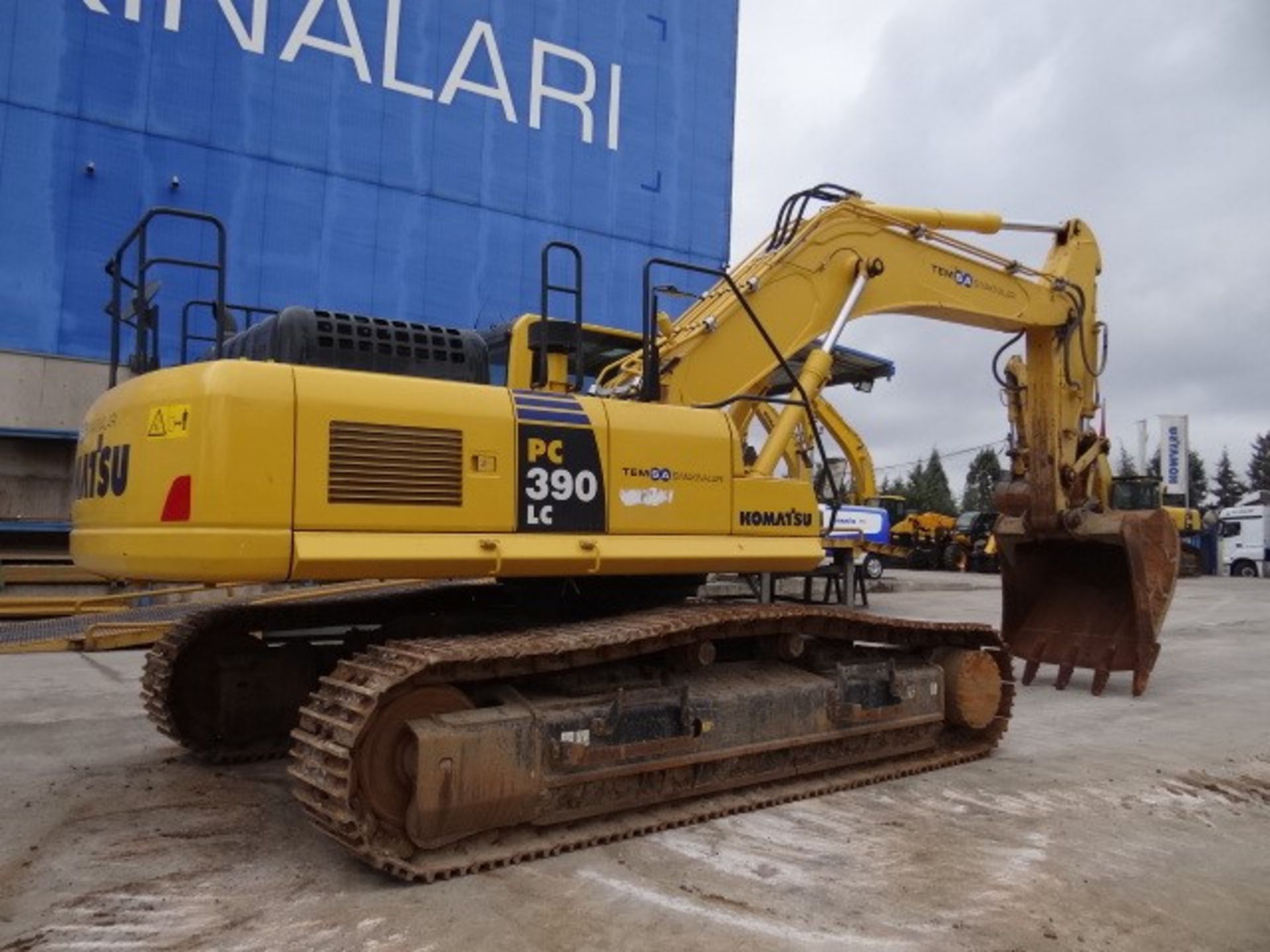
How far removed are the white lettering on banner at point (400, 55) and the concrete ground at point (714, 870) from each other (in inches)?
540

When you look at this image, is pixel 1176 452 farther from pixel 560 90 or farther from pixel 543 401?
pixel 543 401

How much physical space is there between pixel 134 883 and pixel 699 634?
265 centimetres

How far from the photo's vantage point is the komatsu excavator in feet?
13.5

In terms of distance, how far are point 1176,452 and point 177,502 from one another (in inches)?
1595

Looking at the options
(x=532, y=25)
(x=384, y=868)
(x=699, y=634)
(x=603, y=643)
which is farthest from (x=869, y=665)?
(x=532, y=25)

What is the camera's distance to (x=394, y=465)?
4383 mm

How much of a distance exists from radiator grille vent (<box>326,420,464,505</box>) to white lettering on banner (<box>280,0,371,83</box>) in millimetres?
15319

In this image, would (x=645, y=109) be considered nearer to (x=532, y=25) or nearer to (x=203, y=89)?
(x=532, y=25)

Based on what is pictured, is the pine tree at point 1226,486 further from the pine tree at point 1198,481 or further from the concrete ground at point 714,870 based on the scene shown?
the concrete ground at point 714,870

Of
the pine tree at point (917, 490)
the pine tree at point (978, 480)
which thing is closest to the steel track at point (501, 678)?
the pine tree at point (917, 490)

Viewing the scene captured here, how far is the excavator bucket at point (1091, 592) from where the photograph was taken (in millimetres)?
8789

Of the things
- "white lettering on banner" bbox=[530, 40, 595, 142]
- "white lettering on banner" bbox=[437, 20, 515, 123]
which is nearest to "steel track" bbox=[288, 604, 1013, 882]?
"white lettering on banner" bbox=[437, 20, 515, 123]

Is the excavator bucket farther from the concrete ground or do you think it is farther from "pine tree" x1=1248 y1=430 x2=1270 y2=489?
"pine tree" x1=1248 y1=430 x2=1270 y2=489

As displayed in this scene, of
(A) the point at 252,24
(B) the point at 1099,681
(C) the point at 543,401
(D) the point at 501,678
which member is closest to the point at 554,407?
(C) the point at 543,401
